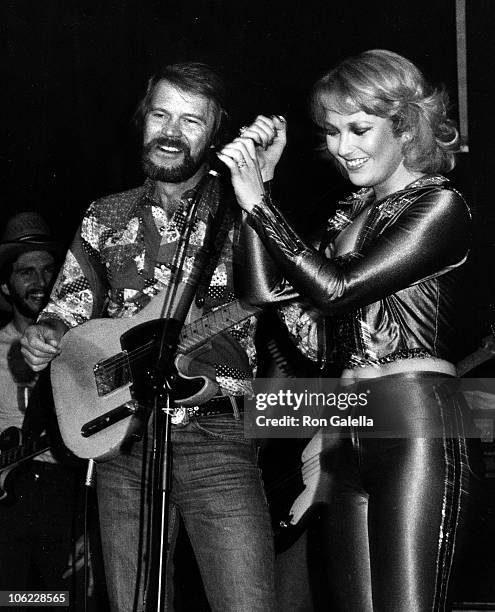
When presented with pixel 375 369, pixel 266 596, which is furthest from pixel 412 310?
pixel 266 596

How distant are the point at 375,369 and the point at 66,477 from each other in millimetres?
1606

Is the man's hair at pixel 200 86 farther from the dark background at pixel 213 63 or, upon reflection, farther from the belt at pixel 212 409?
the belt at pixel 212 409

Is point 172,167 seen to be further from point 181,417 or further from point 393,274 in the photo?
point 393,274

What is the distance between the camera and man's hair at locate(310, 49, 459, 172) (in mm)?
1674

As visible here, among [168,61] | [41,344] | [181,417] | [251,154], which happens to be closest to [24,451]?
[41,344]

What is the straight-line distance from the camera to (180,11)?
9.90ft

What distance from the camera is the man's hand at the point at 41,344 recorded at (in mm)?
2002

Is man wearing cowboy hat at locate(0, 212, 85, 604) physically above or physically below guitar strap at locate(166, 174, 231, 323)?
below

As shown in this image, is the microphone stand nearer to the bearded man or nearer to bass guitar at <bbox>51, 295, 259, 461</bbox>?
the bearded man

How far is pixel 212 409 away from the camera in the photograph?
1.85 m

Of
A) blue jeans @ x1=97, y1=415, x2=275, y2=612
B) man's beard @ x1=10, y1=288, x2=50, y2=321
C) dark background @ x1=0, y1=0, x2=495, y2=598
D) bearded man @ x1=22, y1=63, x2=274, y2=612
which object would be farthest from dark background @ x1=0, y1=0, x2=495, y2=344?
blue jeans @ x1=97, y1=415, x2=275, y2=612

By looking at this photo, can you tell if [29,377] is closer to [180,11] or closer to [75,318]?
[75,318]

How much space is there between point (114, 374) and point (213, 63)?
1.41 meters

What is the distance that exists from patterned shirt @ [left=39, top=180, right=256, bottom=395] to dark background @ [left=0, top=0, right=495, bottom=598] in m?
0.71
